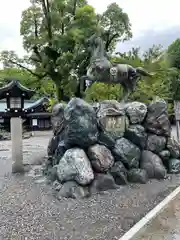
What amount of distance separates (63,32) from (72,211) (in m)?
12.0

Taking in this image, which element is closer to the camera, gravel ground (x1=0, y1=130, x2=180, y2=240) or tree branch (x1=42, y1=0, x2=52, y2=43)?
gravel ground (x1=0, y1=130, x2=180, y2=240)

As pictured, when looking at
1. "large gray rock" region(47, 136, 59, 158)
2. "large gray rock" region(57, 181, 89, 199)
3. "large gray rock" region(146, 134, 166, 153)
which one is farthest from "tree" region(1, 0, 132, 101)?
"large gray rock" region(57, 181, 89, 199)

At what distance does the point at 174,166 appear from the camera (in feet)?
21.9

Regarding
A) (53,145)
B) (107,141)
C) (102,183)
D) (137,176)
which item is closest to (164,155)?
(137,176)

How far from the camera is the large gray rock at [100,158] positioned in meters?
5.43

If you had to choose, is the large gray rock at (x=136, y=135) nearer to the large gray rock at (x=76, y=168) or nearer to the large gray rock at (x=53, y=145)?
→ the large gray rock at (x=76, y=168)

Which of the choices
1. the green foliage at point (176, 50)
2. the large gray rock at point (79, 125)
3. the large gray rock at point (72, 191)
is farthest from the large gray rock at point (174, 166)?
the green foliage at point (176, 50)

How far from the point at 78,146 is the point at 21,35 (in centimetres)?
1050

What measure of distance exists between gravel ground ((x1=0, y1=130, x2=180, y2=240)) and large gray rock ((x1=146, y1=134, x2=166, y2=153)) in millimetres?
877

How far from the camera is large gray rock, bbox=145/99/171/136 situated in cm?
667

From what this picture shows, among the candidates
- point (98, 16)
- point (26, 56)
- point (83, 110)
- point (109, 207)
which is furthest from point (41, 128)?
point (109, 207)

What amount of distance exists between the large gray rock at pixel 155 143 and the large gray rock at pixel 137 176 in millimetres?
847

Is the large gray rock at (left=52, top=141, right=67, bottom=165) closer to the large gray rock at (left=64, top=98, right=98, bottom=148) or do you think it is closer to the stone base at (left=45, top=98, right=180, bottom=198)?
the stone base at (left=45, top=98, right=180, bottom=198)

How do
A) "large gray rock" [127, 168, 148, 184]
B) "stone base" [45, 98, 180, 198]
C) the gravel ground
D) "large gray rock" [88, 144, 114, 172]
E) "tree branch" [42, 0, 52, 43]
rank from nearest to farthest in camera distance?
the gravel ground
"stone base" [45, 98, 180, 198]
"large gray rock" [88, 144, 114, 172]
"large gray rock" [127, 168, 148, 184]
"tree branch" [42, 0, 52, 43]
